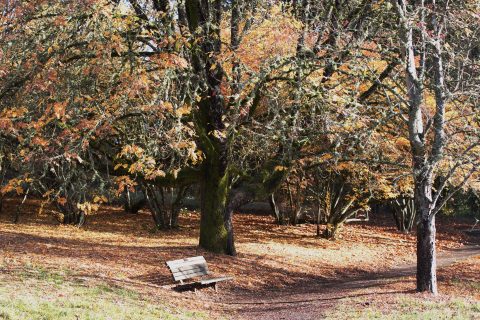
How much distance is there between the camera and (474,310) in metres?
8.29

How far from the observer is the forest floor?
8.10 meters

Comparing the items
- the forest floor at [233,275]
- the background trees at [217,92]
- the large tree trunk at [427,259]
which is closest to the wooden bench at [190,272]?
the forest floor at [233,275]

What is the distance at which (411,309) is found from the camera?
8.49 meters

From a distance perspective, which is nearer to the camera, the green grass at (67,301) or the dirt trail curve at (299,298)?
the green grass at (67,301)

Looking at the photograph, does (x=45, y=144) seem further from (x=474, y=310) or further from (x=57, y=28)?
(x=474, y=310)

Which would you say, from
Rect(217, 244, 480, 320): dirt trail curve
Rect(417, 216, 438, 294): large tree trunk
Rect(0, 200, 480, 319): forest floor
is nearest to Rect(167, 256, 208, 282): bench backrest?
Rect(0, 200, 480, 319): forest floor

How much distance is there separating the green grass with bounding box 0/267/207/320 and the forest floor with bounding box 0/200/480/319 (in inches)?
0.6

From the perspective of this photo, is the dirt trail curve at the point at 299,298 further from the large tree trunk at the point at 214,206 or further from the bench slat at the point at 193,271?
the large tree trunk at the point at 214,206

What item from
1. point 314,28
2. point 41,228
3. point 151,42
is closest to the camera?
point 151,42

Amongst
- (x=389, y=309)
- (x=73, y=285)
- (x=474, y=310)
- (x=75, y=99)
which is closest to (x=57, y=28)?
(x=75, y=99)

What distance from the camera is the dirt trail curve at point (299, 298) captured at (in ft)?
29.9

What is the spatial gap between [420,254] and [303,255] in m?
6.00

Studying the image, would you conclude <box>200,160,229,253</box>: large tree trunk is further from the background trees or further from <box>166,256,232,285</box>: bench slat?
<box>166,256,232,285</box>: bench slat

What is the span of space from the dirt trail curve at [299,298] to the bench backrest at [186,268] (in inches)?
25.4
